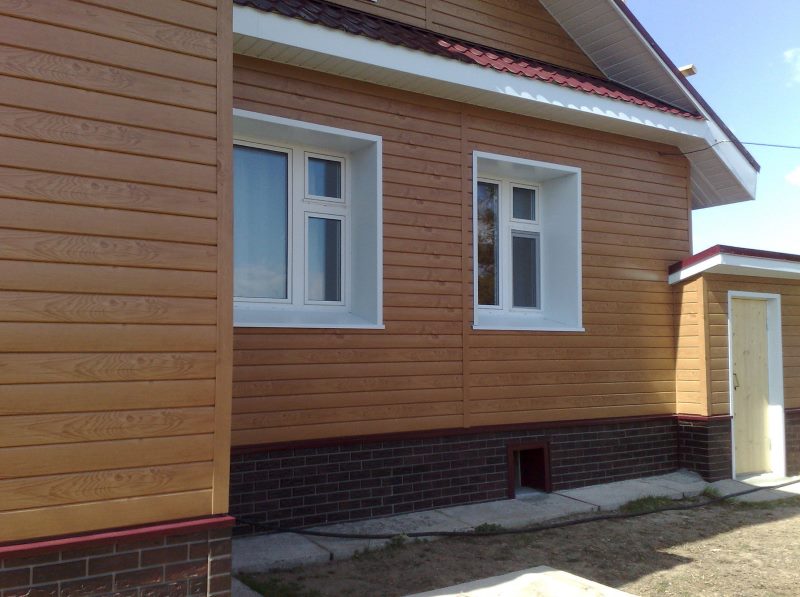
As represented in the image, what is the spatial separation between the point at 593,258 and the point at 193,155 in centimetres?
555

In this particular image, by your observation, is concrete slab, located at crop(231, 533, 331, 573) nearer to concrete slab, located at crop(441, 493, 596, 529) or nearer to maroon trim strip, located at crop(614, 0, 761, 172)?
concrete slab, located at crop(441, 493, 596, 529)

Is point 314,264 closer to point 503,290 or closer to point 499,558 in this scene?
point 503,290

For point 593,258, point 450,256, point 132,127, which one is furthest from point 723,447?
point 132,127

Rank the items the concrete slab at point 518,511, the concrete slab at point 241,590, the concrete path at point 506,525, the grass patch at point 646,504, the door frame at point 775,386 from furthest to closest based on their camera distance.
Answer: the door frame at point 775,386 → the grass patch at point 646,504 → the concrete slab at point 518,511 → the concrete slab at point 241,590 → the concrete path at point 506,525

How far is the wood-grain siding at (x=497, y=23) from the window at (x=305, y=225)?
5.77ft

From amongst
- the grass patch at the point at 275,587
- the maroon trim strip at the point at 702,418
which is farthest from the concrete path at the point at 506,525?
the maroon trim strip at the point at 702,418

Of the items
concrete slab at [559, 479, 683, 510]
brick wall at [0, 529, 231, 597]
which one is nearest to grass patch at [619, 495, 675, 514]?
concrete slab at [559, 479, 683, 510]

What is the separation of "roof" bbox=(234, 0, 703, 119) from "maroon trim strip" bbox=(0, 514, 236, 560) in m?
3.90

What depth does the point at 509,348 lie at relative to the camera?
7.56 meters

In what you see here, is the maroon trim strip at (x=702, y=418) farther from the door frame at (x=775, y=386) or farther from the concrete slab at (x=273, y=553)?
the concrete slab at (x=273, y=553)

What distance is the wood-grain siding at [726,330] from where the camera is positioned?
877 centimetres

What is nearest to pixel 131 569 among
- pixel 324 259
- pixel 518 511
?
pixel 324 259

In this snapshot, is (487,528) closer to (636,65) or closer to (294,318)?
(294,318)

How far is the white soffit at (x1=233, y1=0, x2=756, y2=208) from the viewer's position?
234 inches
